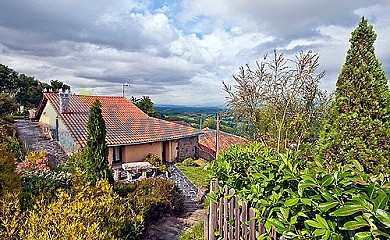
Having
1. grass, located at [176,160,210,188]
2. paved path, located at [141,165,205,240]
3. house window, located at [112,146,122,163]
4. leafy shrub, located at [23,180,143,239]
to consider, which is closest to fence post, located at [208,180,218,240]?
leafy shrub, located at [23,180,143,239]

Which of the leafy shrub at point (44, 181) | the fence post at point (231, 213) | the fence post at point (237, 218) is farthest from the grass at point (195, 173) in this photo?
the fence post at point (237, 218)

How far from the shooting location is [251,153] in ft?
11.4

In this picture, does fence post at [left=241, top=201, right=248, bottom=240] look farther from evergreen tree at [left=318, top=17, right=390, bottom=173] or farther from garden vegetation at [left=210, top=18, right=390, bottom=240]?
evergreen tree at [left=318, top=17, right=390, bottom=173]

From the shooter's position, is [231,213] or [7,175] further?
[7,175]

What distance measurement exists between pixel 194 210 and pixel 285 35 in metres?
6.63

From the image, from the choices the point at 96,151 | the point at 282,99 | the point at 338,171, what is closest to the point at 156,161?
the point at 96,151

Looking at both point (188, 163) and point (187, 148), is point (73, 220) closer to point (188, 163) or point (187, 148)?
point (188, 163)

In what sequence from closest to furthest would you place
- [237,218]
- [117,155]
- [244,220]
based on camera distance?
[244,220]
[237,218]
[117,155]

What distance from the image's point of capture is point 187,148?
19500 millimetres

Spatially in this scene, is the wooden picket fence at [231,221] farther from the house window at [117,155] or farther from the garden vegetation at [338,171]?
the house window at [117,155]

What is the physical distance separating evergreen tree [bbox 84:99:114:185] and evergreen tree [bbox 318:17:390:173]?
5.61 m

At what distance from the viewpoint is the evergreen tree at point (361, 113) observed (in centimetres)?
401

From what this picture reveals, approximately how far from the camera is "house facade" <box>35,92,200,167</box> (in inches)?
599

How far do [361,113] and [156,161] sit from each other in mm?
13452
